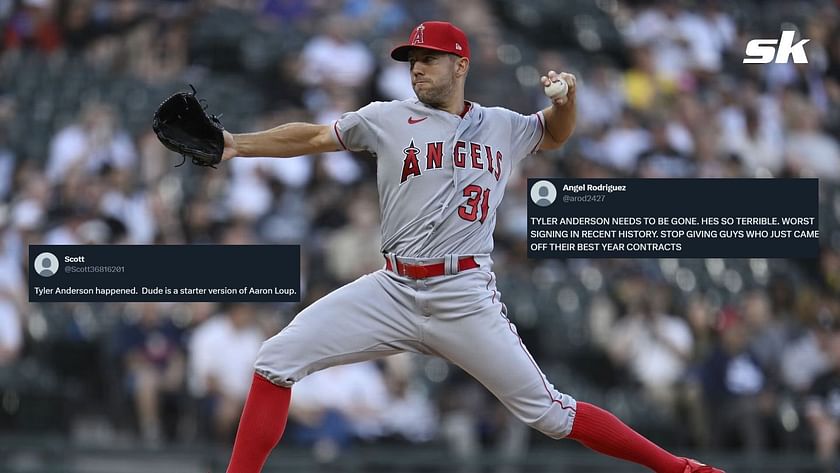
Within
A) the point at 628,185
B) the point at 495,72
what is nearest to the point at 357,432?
the point at 628,185

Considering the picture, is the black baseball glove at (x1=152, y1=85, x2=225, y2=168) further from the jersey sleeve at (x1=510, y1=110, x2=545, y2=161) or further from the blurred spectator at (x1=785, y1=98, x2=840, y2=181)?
the blurred spectator at (x1=785, y1=98, x2=840, y2=181)

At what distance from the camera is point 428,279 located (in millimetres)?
4758

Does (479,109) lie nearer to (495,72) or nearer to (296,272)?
(296,272)

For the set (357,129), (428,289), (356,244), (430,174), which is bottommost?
(428,289)

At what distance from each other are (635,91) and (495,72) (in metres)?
1.27

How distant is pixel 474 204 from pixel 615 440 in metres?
0.98

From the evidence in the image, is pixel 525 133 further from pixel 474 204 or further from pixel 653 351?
pixel 653 351

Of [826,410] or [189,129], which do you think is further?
[826,410]

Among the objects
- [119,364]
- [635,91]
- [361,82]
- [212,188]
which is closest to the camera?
[119,364]

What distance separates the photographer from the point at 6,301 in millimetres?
8492

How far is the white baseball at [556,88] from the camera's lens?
4.75 meters
